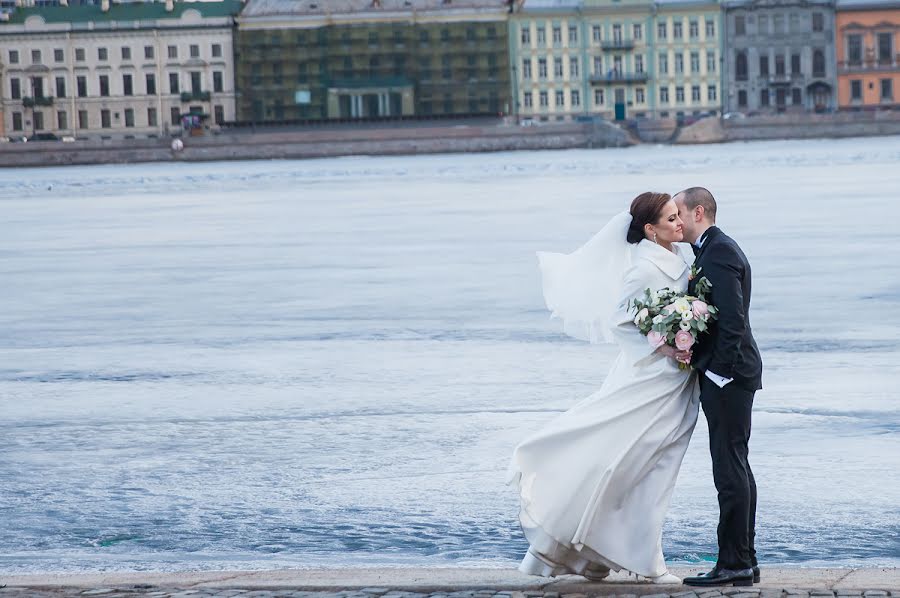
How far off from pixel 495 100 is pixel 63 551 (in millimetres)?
97971

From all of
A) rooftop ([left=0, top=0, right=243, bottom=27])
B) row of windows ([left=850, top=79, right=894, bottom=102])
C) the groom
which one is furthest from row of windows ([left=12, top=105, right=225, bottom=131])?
the groom

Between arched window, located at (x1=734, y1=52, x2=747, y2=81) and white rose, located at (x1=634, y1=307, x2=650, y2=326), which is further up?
arched window, located at (x1=734, y1=52, x2=747, y2=81)

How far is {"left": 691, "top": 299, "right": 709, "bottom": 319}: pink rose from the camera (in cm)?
518

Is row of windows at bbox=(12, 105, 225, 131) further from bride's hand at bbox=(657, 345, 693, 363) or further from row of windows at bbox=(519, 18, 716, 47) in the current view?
bride's hand at bbox=(657, 345, 693, 363)

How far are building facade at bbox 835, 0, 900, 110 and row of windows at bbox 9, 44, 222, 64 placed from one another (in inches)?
1613

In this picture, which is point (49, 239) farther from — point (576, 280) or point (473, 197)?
point (576, 280)

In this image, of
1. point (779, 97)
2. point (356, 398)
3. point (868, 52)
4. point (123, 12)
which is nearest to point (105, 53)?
point (123, 12)

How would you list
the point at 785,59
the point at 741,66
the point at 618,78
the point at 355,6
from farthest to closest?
the point at 355,6, the point at 741,66, the point at 618,78, the point at 785,59

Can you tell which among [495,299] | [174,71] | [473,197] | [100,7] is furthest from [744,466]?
[100,7]

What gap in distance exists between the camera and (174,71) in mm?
110562

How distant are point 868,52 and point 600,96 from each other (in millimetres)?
17231

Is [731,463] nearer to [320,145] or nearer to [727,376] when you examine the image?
[727,376]

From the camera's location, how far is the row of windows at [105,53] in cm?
10956

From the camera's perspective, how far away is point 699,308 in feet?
17.0
